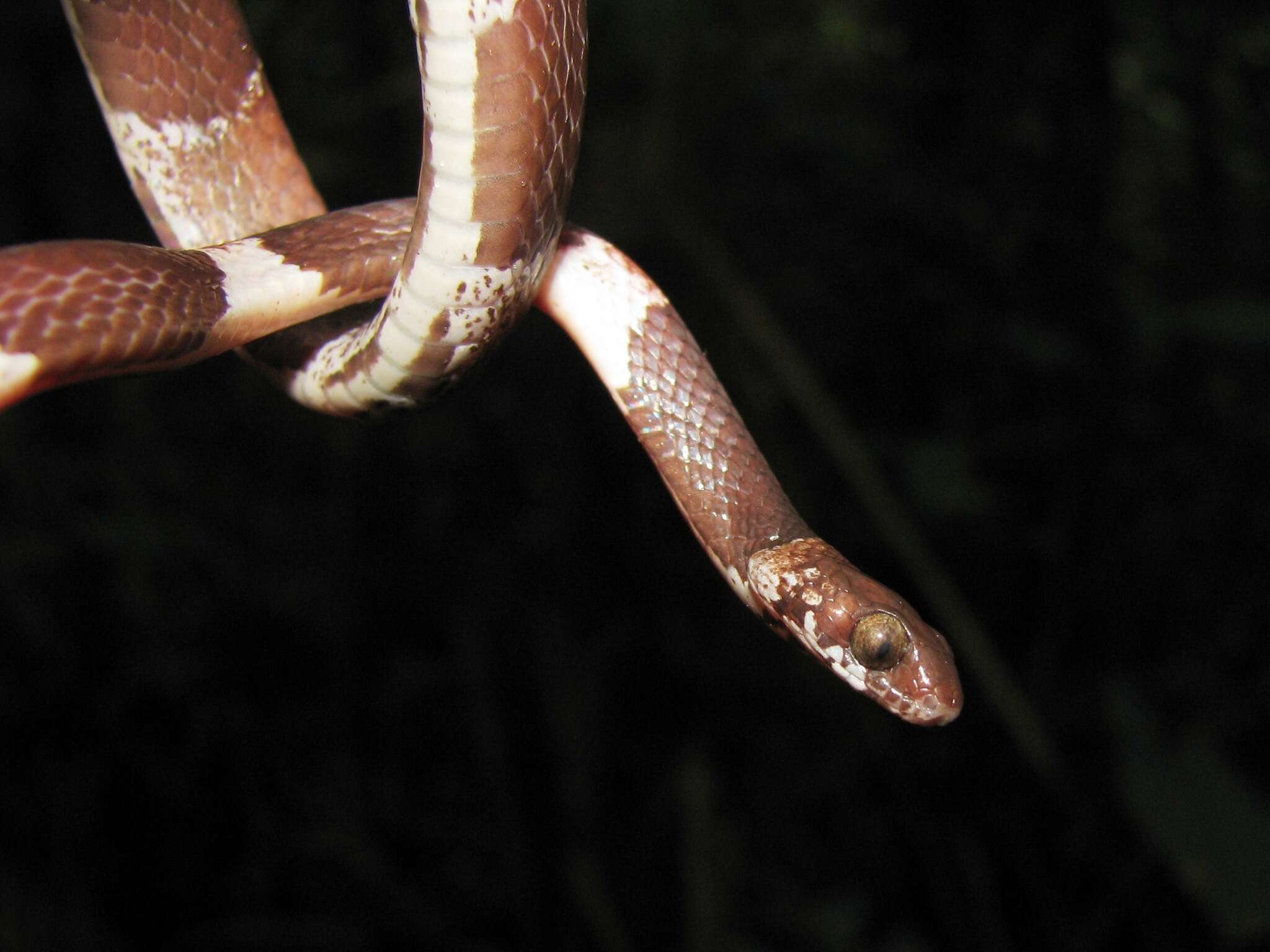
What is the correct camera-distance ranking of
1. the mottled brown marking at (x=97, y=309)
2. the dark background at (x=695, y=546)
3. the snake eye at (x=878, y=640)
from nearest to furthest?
the mottled brown marking at (x=97, y=309), the snake eye at (x=878, y=640), the dark background at (x=695, y=546)

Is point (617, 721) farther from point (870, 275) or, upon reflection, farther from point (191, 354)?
point (191, 354)

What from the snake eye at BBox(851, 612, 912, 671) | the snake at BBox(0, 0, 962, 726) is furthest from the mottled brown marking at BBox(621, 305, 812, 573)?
the snake eye at BBox(851, 612, 912, 671)

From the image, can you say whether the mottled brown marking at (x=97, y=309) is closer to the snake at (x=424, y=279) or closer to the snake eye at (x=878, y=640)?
the snake at (x=424, y=279)

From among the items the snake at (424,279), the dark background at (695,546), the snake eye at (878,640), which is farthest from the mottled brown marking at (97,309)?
the dark background at (695,546)

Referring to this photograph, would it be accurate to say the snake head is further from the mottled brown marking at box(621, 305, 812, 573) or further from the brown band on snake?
the brown band on snake

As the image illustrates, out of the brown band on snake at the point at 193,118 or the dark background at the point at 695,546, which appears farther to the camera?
the dark background at the point at 695,546

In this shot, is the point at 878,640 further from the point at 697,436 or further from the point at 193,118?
the point at 193,118
